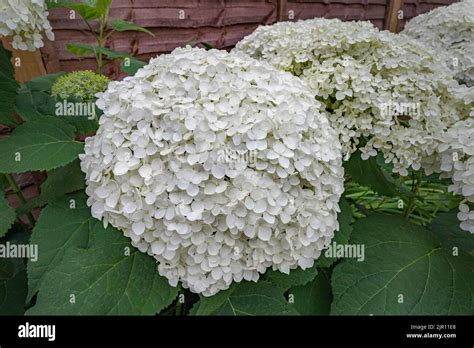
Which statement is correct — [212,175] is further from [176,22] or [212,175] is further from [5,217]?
[176,22]

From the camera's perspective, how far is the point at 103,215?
1.04m

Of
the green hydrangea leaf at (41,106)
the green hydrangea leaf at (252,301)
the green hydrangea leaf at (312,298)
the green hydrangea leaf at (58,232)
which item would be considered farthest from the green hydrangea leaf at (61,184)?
the green hydrangea leaf at (312,298)

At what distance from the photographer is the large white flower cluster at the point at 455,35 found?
2.02 metres

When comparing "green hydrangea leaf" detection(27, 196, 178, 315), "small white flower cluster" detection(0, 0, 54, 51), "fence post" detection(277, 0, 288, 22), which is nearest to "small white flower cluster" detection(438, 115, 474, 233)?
"green hydrangea leaf" detection(27, 196, 178, 315)

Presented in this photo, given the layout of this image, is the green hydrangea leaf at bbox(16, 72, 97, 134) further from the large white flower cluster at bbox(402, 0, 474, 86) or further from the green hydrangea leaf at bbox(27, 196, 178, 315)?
the large white flower cluster at bbox(402, 0, 474, 86)

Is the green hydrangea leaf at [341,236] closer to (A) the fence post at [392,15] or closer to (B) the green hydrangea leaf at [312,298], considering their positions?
(B) the green hydrangea leaf at [312,298]

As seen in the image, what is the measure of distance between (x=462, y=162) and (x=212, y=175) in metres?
0.74

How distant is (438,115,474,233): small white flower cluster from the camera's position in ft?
3.75

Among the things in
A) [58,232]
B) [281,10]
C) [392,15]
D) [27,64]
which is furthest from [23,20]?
[392,15]

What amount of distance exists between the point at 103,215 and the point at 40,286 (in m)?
0.24

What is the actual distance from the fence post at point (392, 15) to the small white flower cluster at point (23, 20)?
4008 millimetres

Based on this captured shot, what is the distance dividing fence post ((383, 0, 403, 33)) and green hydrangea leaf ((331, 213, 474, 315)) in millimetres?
3734

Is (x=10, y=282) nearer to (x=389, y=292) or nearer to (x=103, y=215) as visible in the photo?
(x=103, y=215)
